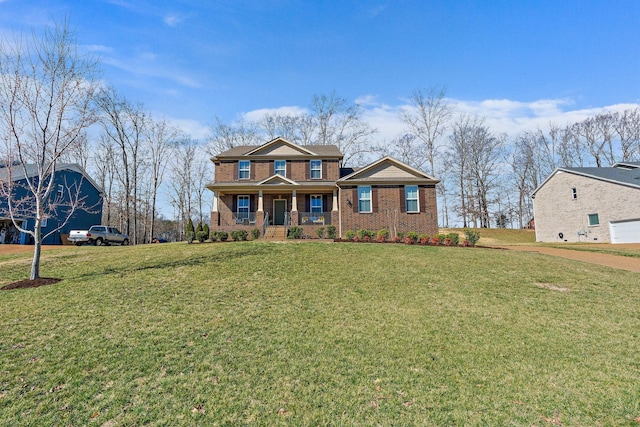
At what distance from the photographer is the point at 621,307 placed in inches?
271

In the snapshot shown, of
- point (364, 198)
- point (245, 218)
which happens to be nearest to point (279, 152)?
point (245, 218)

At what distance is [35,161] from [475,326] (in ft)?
39.8

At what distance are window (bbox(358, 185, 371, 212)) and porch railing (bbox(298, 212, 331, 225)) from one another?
81.4 inches

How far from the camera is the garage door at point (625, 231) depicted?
67.4ft

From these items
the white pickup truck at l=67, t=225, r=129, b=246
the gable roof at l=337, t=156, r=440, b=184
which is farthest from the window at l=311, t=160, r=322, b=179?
the white pickup truck at l=67, t=225, r=129, b=246

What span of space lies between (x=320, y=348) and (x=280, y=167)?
60.6 ft

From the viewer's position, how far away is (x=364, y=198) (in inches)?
782


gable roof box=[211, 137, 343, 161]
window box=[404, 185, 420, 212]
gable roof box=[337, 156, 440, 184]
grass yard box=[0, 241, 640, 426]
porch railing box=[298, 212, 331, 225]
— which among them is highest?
gable roof box=[211, 137, 343, 161]

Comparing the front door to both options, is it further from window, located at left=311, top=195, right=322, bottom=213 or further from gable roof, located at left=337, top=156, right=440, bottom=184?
gable roof, located at left=337, top=156, right=440, bottom=184

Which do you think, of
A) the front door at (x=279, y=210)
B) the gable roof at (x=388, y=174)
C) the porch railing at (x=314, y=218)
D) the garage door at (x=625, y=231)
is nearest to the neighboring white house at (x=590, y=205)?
the garage door at (x=625, y=231)

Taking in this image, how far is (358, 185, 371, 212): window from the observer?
1978 centimetres

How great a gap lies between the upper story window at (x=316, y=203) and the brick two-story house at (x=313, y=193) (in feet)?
0.22

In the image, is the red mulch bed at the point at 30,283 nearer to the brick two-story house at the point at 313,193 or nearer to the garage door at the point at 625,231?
the brick two-story house at the point at 313,193

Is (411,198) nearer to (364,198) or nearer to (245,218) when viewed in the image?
(364,198)
